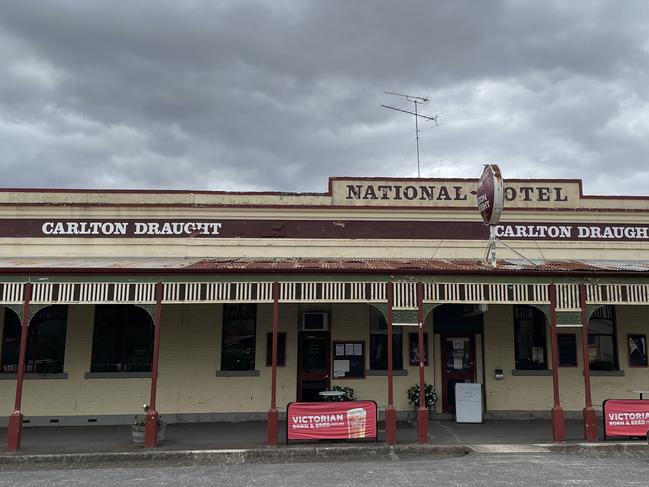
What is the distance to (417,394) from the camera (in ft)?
45.5

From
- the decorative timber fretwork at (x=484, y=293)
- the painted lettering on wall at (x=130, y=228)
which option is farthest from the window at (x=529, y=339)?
the painted lettering on wall at (x=130, y=228)

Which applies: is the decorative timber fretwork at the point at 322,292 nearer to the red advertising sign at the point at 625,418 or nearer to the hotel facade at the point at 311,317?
the hotel facade at the point at 311,317

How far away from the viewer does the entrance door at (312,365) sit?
14.2m

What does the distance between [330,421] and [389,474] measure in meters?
2.20

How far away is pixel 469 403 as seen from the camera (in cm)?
1351

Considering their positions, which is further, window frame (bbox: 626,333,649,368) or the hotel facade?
window frame (bbox: 626,333,649,368)

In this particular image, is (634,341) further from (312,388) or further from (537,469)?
(312,388)

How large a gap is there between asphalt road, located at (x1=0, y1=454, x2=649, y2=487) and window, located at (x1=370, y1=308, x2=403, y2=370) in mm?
4111

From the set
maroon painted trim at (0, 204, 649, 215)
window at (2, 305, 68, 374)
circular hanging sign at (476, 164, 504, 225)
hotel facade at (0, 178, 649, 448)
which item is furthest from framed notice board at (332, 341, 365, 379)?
window at (2, 305, 68, 374)

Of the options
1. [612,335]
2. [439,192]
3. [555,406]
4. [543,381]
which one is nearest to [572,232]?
[612,335]

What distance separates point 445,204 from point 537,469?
26.7 ft

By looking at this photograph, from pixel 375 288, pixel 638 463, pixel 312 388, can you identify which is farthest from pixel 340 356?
pixel 638 463

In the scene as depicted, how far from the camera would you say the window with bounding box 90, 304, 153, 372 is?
46.0 feet

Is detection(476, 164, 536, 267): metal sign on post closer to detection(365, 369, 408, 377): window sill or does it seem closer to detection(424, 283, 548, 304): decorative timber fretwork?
detection(424, 283, 548, 304): decorative timber fretwork
